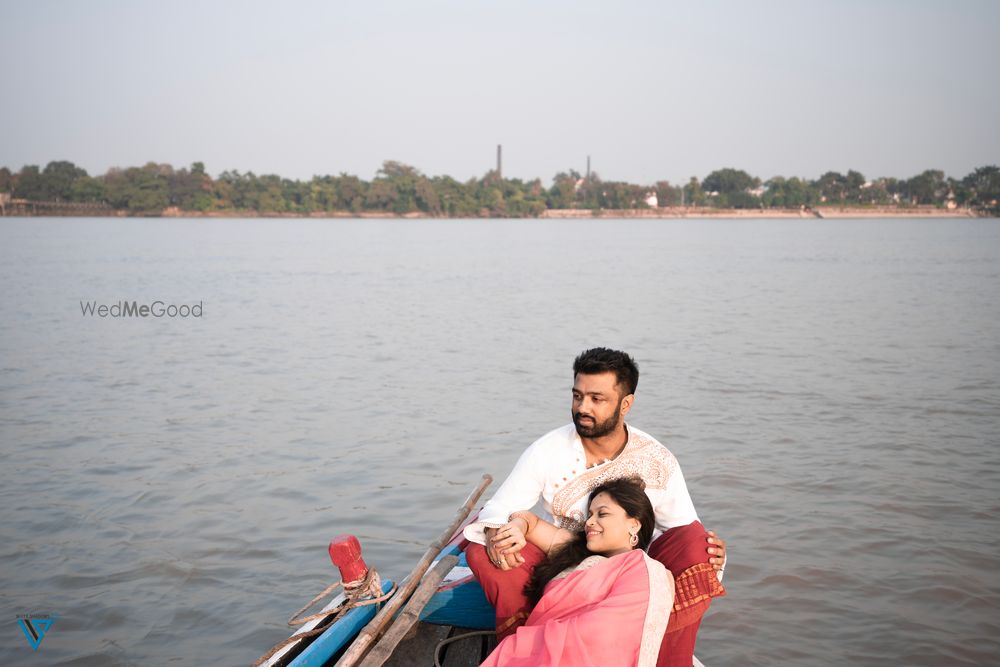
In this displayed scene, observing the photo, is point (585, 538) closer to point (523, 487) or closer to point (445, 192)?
point (523, 487)

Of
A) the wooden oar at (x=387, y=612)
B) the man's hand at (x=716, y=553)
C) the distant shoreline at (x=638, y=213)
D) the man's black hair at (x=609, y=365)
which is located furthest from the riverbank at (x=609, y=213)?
the man's hand at (x=716, y=553)

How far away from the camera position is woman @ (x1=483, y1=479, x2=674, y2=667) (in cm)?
297

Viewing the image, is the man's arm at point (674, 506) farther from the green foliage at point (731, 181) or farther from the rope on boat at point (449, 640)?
the green foliage at point (731, 181)

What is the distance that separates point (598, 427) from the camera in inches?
142

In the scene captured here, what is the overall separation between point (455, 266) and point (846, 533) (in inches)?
1090

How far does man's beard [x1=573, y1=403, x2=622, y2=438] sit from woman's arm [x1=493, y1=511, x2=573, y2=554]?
0.40 m

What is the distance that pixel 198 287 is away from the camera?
2469cm

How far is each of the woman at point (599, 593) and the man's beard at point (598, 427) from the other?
0.21m

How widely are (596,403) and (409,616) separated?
3.80 feet

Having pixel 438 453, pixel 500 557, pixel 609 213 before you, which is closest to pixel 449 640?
pixel 500 557

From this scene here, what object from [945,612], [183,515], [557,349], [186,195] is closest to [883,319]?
[557,349]

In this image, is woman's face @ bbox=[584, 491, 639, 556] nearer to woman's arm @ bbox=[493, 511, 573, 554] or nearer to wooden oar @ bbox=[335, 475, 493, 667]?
woman's arm @ bbox=[493, 511, 573, 554]

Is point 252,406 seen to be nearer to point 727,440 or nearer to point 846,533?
point 727,440

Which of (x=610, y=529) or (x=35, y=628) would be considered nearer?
(x=610, y=529)
